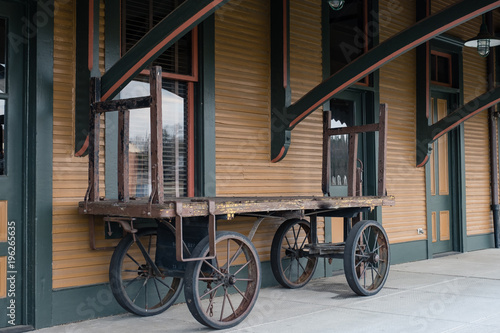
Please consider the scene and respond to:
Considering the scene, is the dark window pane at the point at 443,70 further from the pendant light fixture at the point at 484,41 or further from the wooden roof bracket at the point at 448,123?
the pendant light fixture at the point at 484,41

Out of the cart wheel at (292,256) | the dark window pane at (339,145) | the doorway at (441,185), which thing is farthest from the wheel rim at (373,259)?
the doorway at (441,185)

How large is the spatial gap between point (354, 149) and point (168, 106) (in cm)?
221

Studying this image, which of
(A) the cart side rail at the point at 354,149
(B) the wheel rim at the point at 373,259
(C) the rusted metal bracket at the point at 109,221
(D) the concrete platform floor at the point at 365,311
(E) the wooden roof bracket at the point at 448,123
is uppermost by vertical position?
(E) the wooden roof bracket at the point at 448,123

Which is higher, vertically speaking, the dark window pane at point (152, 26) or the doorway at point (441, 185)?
the dark window pane at point (152, 26)

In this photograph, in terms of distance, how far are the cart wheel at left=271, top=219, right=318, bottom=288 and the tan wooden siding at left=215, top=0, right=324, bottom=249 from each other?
216 mm

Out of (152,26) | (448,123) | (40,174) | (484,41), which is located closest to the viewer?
(40,174)

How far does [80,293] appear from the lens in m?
5.34

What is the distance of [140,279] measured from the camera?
18.7 feet

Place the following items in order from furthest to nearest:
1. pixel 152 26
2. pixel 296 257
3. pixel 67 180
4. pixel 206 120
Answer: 1. pixel 296 257
2. pixel 206 120
3. pixel 152 26
4. pixel 67 180

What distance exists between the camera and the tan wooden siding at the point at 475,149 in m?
10.5

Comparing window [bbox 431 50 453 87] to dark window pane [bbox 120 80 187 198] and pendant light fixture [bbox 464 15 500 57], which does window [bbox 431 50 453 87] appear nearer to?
pendant light fixture [bbox 464 15 500 57]

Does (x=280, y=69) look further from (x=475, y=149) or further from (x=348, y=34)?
(x=475, y=149)

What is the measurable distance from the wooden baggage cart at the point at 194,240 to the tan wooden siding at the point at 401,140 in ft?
6.86

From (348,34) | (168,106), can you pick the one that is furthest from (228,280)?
(348,34)
